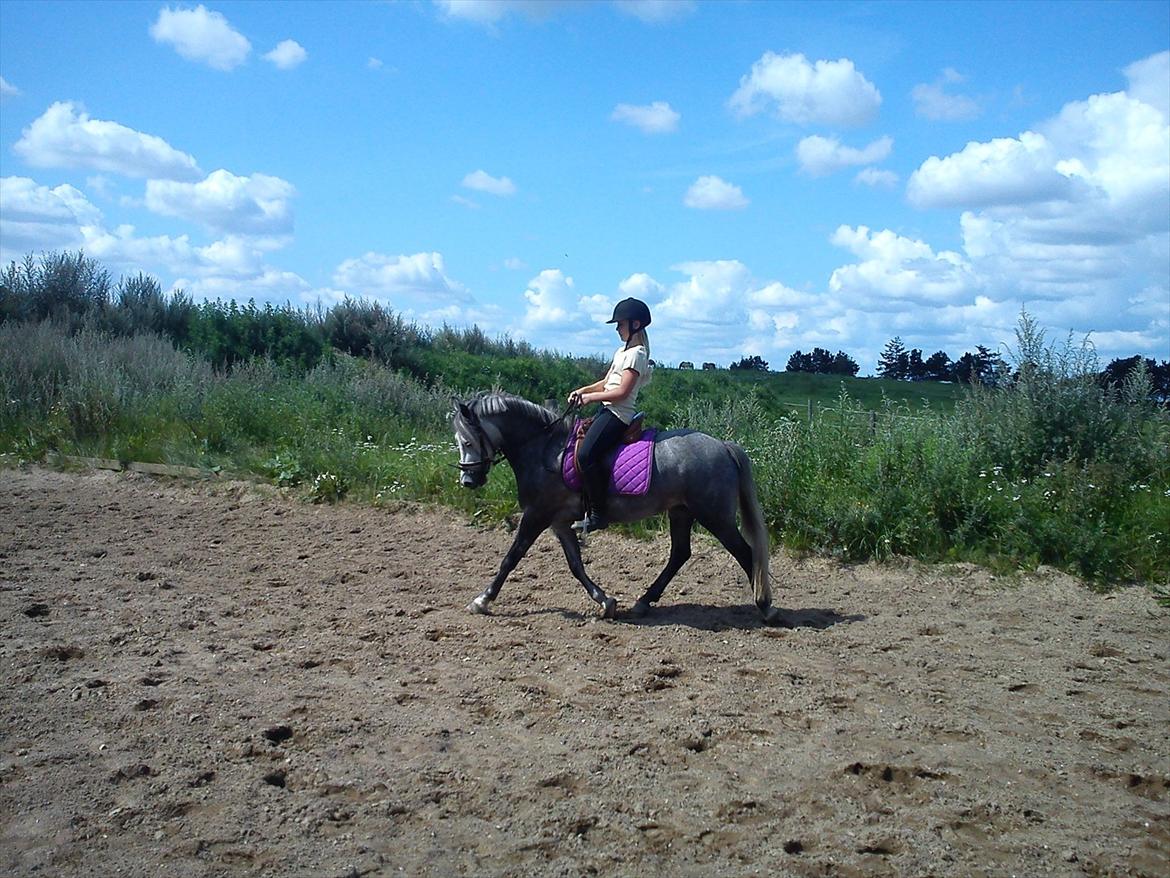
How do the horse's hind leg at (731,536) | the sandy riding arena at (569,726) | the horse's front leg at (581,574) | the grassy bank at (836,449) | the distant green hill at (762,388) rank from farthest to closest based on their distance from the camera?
the distant green hill at (762,388) < the grassy bank at (836,449) < the horse's front leg at (581,574) < the horse's hind leg at (731,536) < the sandy riding arena at (569,726)

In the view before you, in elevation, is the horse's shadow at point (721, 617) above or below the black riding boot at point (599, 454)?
below

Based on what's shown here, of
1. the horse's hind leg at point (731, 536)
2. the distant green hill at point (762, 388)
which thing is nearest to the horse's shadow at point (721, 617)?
the horse's hind leg at point (731, 536)

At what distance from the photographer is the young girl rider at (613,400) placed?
691 cm

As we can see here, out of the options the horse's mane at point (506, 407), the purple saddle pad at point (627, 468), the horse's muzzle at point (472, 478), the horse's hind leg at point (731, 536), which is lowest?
the horse's hind leg at point (731, 536)

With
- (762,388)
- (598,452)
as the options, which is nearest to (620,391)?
(598,452)

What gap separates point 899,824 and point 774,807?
52 centimetres

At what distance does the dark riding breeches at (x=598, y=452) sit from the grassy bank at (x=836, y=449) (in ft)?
9.34

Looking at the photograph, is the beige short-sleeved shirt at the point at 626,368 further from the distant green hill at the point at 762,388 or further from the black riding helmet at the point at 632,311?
the distant green hill at the point at 762,388

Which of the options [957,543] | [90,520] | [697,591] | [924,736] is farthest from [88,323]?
[924,736]

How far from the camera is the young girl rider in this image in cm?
691

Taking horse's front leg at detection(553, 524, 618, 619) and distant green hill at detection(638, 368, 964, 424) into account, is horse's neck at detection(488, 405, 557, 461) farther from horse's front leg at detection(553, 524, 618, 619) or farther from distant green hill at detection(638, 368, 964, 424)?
distant green hill at detection(638, 368, 964, 424)

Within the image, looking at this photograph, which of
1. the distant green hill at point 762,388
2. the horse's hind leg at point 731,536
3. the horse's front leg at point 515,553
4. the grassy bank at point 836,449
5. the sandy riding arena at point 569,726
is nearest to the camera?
the sandy riding arena at point 569,726

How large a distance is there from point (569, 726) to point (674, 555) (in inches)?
113

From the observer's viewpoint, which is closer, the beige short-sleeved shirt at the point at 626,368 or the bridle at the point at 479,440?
the beige short-sleeved shirt at the point at 626,368
